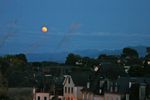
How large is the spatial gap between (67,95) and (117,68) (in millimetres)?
9211

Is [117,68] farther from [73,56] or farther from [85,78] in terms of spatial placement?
[73,56]

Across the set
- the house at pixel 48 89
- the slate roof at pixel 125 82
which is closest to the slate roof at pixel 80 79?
the house at pixel 48 89

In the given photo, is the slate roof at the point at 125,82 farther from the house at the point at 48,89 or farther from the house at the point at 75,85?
the house at the point at 48,89

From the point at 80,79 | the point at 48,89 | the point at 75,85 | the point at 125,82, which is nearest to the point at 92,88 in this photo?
the point at 75,85

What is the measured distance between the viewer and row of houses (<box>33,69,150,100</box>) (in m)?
53.6

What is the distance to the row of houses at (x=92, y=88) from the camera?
53562 millimetres

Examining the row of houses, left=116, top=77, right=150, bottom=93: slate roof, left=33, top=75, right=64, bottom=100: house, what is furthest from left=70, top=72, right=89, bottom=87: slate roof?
left=116, top=77, right=150, bottom=93: slate roof

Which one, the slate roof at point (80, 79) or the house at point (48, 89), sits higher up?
the slate roof at point (80, 79)

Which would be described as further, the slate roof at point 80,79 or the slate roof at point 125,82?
the slate roof at point 80,79

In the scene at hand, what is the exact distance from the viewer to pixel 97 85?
64625mm

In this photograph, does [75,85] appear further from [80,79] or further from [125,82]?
[125,82]

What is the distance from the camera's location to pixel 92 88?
65.4m

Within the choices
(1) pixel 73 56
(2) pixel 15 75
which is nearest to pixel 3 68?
(2) pixel 15 75

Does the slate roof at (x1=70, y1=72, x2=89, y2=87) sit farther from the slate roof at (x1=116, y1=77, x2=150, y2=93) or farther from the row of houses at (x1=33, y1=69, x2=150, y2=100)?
the slate roof at (x1=116, y1=77, x2=150, y2=93)
